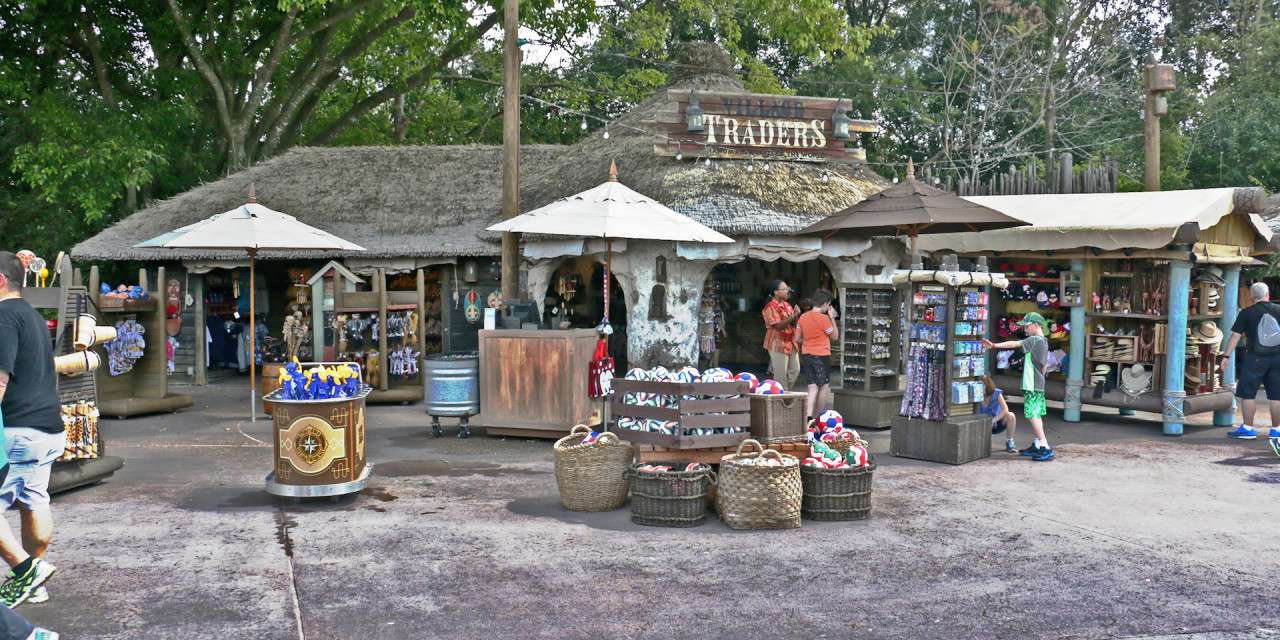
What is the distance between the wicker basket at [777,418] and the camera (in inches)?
327

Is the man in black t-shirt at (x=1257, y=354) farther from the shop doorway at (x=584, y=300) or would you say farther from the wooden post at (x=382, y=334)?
the wooden post at (x=382, y=334)

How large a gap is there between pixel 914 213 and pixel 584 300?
9623 mm

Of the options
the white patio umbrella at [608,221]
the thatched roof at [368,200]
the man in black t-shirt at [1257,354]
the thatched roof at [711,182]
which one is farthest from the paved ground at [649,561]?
the thatched roof at [368,200]

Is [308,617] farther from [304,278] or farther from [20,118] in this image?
[20,118]

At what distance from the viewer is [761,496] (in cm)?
741

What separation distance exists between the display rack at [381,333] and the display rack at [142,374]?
2114mm

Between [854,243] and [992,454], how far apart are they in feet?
17.1

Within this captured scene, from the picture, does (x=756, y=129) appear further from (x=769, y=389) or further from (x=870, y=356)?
(x=769, y=389)

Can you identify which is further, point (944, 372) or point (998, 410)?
point (998, 410)

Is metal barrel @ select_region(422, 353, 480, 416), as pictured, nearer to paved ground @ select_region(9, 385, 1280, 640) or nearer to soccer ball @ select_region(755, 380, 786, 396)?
paved ground @ select_region(9, 385, 1280, 640)

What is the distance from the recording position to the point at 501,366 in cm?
1130

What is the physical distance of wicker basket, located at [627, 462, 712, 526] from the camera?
7.51 meters

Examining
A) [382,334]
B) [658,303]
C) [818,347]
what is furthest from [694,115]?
[382,334]

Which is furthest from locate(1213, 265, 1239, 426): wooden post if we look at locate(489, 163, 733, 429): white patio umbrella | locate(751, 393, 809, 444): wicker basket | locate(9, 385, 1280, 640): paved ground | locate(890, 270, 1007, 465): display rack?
locate(751, 393, 809, 444): wicker basket
